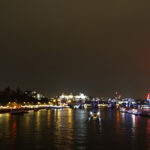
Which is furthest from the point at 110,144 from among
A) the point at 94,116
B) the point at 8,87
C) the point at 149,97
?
the point at 8,87

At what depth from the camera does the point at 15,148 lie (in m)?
26.6

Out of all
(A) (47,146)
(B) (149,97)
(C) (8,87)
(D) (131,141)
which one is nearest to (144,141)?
(D) (131,141)

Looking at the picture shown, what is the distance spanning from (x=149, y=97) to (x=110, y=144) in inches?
3885

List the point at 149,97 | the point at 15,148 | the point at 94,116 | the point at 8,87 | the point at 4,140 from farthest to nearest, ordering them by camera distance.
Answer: the point at 8,87 → the point at 149,97 → the point at 94,116 → the point at 4,140 → the point at 15,148

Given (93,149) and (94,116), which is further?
(94,116)

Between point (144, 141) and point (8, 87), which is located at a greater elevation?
point (8, 87)

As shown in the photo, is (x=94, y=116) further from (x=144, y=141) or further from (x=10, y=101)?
(x=10, y=101)

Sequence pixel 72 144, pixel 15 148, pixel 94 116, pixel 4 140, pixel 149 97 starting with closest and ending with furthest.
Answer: pixel 15 148 → pixel 72 144 → pixel 4 140 → pixel 94 116 → pixel 149 97

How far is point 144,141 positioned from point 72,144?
701 cm

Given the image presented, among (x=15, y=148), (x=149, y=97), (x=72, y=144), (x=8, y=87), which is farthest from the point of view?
(x=8, y=87)

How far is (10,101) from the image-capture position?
126m

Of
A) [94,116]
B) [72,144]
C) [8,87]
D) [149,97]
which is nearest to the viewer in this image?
[72,144]

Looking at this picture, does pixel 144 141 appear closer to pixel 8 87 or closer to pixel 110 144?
pixel 110 144

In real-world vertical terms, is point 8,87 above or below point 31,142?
above
